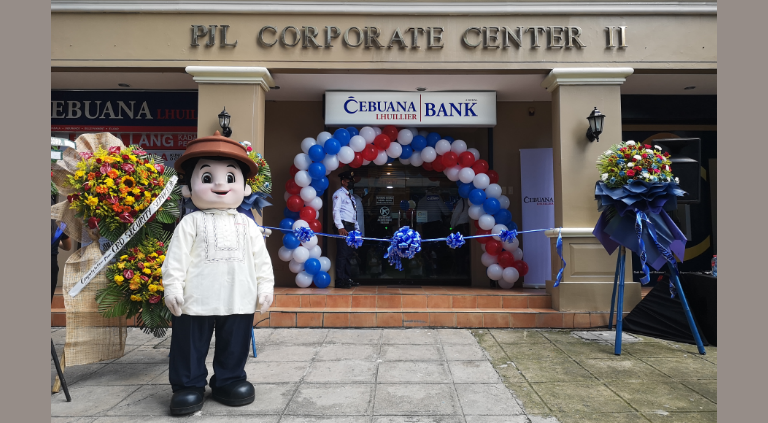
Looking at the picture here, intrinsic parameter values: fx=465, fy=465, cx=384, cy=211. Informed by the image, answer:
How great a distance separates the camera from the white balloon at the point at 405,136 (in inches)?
280

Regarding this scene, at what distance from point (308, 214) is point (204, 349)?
3636 millimetres

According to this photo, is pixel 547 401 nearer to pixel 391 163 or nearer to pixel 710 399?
pixel 710 399

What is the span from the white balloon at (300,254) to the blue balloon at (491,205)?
275 centimetres

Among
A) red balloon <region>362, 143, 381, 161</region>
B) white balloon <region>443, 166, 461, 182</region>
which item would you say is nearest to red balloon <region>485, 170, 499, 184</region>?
white balloon <region>443, 166, 461, 182</region>

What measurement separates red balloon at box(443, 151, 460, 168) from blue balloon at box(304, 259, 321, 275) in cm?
245

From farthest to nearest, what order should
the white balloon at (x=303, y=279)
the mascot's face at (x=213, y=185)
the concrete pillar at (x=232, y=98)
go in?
the white balloon at (x=303, y=279) → the concrete pillar at (x=232, y=98) → the mascot's face at (x=213, y=185)

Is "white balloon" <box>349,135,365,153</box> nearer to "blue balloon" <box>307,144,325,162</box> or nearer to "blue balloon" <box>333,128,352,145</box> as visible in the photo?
"blue balloon" <box>333,128,352,145</box>

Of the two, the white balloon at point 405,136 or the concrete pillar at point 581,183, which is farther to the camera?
the white balloon at point 405,136

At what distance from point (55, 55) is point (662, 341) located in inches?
333

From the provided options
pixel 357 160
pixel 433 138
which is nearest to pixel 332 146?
pixel 357 160

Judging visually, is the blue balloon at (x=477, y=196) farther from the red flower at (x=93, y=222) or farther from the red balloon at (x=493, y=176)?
the red flower at (x=93, y=222)

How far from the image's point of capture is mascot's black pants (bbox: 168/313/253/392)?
10.8ft

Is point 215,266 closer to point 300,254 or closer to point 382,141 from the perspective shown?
point 300,254

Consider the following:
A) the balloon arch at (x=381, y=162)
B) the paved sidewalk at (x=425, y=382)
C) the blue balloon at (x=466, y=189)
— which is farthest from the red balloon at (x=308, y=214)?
the blue balloon at (x=466, y=189)
